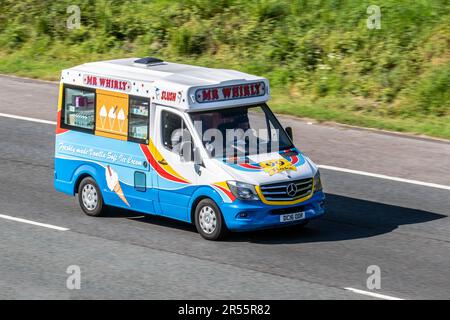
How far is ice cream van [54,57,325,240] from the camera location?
14.8 meters

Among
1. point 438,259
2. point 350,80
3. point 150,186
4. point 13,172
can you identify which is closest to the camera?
point 438,259

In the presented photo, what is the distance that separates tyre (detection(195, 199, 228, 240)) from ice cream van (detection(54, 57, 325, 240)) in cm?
2

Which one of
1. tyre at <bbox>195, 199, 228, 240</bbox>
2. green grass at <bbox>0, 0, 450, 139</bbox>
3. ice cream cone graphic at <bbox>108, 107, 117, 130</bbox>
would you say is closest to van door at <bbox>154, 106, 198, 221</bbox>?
tyre at <bbox>195, 199, 228, 240</bbox>

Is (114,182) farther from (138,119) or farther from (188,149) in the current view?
(188,149)

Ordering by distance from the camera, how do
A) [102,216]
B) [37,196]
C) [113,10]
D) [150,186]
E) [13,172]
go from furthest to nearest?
[113,10] < [13,172] < [37,196] < [102,216] < [150,186]

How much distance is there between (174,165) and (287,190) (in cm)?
170

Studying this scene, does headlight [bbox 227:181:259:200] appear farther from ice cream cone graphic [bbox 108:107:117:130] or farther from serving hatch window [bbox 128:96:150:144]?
ice cream cone graphic [bbox 108:107:117:130]

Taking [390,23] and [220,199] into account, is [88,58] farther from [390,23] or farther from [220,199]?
[220,199]

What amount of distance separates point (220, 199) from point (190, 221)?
2.42 feet

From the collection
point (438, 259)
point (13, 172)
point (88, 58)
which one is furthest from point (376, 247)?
point (88, 58)

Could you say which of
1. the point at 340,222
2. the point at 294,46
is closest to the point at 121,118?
the point at 340,222

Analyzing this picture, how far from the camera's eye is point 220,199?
583 inches

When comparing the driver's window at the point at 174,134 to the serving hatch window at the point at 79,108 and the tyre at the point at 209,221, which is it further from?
the serving hatch window at the point at 79,108

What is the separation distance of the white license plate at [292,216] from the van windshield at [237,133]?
107cm
